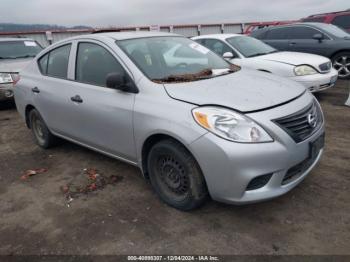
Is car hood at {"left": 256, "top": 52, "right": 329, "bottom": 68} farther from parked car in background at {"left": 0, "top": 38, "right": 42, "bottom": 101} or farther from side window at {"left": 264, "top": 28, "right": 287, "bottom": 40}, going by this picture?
parked car in background at {"left": 0, "top": 38, "right": 42, "bottom": 101}

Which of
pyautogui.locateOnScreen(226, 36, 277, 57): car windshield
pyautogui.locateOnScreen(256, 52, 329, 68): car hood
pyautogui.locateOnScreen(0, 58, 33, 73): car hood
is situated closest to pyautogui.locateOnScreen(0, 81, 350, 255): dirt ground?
pyautogui.locateOnScreen(256, 52, 329, 68): car hood

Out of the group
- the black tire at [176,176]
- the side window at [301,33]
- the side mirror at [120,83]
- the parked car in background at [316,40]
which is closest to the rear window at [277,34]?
the parked car in background at [316,40]

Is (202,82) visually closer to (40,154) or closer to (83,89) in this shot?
(83,89)

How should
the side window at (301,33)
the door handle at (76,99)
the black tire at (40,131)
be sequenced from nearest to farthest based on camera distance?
1. the door handle at (76,99)
2. the black tire at (40,131)
3. the side window at (301,33)

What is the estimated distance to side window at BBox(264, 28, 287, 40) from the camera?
9531 millimetres

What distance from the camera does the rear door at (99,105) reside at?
3393 millimetres

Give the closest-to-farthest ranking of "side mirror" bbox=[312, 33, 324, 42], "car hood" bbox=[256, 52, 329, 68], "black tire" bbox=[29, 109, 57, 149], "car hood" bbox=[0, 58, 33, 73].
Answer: "black tire" bbox=[29, 109, 57, 149]
"car hood" bbox=[256, 52, 329, 68]
"car hood" bbox=[0, 58, 33, 73]
"side mirror" bbox=[312, 33, 324, 42]

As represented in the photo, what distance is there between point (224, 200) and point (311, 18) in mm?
11109

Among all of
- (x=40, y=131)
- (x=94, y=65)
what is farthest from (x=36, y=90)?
(x=94, y=65)

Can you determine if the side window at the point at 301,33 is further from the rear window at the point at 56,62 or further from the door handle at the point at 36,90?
the door handle at the point at 36,90

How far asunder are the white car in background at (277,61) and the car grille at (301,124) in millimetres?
3117

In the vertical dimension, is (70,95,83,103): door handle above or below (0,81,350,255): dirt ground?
above

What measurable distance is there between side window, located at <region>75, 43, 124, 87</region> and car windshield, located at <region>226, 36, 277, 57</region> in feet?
13.8

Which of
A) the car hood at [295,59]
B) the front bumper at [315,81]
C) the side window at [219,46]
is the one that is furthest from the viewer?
the side window at [219,46]
